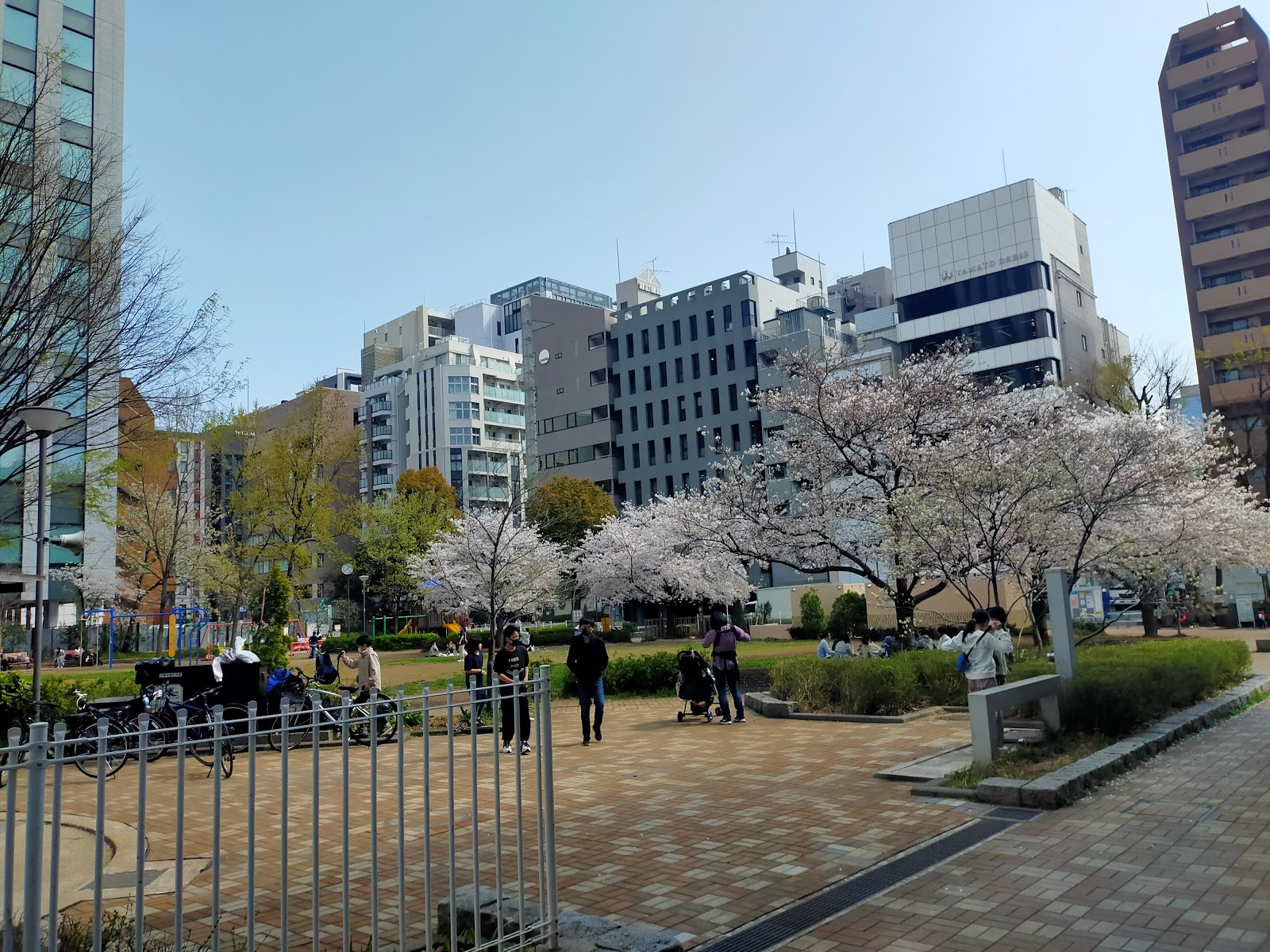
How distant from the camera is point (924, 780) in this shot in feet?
29.3

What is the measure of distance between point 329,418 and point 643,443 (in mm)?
30136

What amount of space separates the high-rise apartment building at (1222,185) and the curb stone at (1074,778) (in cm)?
4660

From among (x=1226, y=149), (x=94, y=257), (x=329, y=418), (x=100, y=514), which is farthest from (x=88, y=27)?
(x=1226, y=149)

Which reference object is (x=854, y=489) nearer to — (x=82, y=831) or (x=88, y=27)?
(x=82, y=831)

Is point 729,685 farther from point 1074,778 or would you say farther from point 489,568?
point 489,568

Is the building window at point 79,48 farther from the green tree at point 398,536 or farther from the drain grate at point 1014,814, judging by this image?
the drain grate at point 1014,814

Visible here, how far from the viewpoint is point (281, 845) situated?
435 cm

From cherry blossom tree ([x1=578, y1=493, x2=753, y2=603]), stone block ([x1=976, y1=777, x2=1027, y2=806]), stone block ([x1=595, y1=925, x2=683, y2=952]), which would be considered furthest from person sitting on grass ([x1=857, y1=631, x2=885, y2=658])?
cherry blossom tree ([x1=578, y1=493, x2=753, y2=603])

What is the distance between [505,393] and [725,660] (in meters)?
75.5

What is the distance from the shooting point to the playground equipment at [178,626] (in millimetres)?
30172

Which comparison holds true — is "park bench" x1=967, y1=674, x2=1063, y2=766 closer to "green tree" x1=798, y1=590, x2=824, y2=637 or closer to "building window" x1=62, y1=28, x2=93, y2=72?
"green tree" x1=798, y1=590, x2=824, y2=637

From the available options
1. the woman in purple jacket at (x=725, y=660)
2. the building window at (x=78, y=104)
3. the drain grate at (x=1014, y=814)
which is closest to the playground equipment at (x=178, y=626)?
the building window at (x=78, y=104)

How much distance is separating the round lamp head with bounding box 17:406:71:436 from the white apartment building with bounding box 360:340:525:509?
216ft

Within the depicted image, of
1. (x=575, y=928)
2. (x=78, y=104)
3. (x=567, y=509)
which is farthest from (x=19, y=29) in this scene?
(x=575, y=928)
